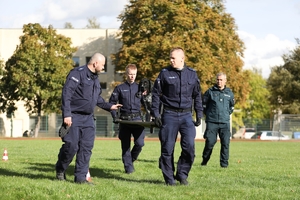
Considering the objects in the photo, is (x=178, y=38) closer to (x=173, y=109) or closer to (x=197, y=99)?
(x=197, y=99)

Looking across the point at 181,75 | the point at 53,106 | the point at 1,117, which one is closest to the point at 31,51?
the point at 53,106

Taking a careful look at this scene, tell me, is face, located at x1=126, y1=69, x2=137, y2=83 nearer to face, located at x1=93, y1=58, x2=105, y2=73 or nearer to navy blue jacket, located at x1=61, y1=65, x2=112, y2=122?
navy blue jacket, located at x1=61, y1=65, x2=112, y2=122

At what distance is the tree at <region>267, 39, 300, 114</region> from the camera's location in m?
73.8

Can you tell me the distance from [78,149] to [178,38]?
42.5 meters

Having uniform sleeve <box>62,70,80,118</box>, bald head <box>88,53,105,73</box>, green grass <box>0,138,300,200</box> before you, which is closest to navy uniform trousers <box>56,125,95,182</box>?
green grass <box>0,138,300,200</box>

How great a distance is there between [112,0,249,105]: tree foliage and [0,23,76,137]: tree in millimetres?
5458

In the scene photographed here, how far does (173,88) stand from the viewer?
420 inches

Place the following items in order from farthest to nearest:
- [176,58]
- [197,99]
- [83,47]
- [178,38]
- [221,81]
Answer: [83,47] → [178,38] → [221,81] → [197,99] → [176,58]

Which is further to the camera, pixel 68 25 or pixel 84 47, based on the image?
pixel 68 25

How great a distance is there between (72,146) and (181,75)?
84.1 inches

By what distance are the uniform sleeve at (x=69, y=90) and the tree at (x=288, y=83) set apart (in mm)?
63919

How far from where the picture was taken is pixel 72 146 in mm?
10719

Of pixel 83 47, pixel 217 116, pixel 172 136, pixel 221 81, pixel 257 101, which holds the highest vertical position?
pixel 83 47

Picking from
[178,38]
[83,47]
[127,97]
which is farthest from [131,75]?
[83,47]
